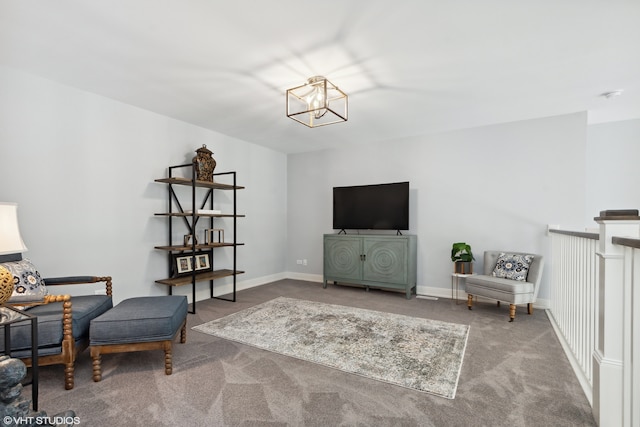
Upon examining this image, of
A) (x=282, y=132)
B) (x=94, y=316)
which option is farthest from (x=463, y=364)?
(x=282, y=132)

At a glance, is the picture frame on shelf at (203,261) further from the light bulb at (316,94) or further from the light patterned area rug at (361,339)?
the light bulb at (316,94)

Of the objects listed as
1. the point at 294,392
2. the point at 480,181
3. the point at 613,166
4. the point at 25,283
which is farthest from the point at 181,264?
the point at 613,166

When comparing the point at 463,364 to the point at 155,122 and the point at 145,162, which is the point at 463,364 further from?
the point at 155,122

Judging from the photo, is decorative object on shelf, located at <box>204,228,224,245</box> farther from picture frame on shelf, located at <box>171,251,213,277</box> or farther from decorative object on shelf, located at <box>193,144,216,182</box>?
decorative object on shelf, located at <box>193,144,216,182</box>

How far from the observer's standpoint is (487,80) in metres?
2.80

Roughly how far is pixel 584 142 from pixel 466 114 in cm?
142

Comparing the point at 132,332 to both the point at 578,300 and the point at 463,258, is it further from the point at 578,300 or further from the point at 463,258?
the point at 463,258

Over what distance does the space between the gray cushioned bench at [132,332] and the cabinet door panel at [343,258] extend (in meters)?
2.93

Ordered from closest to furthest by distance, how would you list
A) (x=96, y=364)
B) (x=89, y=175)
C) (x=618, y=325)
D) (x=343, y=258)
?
(x=618, y=325)
(x=96, y=364)
(x=89, y=175)
(x=343, y=258)

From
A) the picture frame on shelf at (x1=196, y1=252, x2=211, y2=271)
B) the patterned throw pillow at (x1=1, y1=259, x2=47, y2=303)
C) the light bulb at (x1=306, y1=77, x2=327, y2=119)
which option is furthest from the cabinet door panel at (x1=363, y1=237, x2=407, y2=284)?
the patterned throw pillow at (x1=1, y1=259, x2=47, y2=303)

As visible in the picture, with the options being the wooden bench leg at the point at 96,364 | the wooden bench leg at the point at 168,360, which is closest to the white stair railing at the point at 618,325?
the wooden bench leg at the point at 168,360

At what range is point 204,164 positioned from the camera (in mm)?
3951

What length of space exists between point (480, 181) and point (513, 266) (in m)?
1.23

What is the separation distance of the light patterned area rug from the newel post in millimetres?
758
